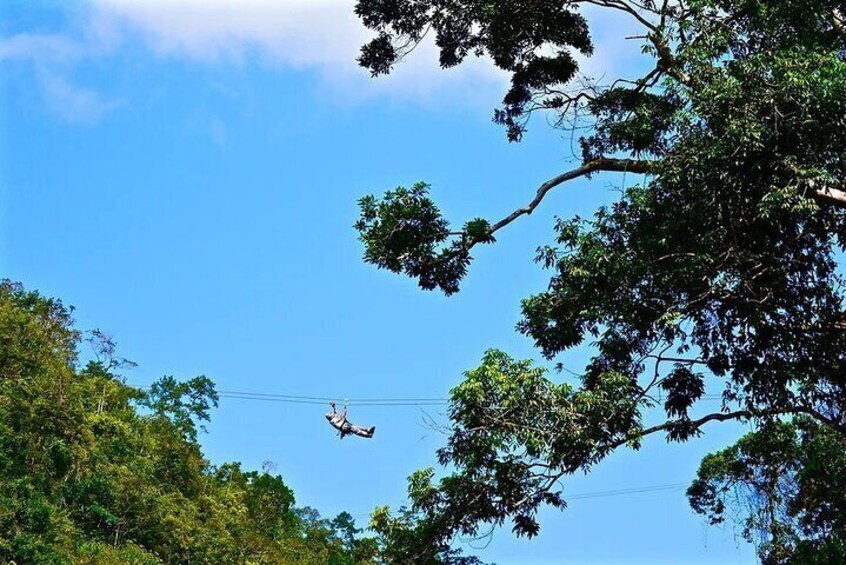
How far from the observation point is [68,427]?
81.8ft

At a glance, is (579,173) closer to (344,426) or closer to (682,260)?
(682,260)

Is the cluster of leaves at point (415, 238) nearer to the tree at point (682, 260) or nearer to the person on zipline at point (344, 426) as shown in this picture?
the tree at point (682, 260)

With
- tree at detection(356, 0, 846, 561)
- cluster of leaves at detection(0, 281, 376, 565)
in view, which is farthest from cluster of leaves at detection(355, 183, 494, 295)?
cluster of leaves at detection(0, 281, 376, 565)

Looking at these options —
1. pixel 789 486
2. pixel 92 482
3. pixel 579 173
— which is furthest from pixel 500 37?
pixel 92 482

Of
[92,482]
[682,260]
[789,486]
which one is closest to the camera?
[682,260]

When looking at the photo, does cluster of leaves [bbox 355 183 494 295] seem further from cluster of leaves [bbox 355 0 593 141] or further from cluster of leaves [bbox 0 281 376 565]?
cluster of leaves [bbox 0 281 376 565]

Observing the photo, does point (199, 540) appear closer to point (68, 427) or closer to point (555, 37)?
point (68, 427)

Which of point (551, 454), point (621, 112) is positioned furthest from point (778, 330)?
point (621, 112)

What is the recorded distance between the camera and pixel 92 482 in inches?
1015

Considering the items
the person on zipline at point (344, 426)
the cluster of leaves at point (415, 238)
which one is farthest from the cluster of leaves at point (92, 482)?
the cluster of leaves at point (415, 238)

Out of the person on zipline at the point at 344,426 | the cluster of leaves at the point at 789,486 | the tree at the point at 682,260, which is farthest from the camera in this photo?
the person on zipline at the point at 344,426

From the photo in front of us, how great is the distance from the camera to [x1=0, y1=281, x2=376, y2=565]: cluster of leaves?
71.6ft

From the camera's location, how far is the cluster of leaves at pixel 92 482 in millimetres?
21828

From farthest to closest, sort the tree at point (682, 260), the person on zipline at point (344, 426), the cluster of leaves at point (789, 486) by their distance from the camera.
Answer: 1. the person on zipline at point (344, 426)
2. the cluster of leaves at point (789, 486)
3. the tree at point (682, 260)
